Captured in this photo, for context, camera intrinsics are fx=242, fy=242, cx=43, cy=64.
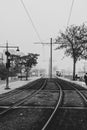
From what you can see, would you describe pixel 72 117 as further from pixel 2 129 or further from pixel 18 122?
pixel 2 129

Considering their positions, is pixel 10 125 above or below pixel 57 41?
below

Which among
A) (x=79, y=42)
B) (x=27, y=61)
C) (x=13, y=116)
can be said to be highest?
(x=79, y=42)

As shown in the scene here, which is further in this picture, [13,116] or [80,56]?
[80,56]

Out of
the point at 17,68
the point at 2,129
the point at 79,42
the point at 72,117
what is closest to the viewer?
the point at 2,129

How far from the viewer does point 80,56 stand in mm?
48500

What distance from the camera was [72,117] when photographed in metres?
Answer: 9.22

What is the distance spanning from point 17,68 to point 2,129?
2363 inches

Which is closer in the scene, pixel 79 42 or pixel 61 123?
pixel 61 123

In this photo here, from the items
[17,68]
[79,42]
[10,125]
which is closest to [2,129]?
[10,125]

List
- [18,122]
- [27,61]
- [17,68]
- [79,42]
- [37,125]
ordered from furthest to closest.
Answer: [17,68]
[27,61]
[79,42]
[18,122]
[37,125]

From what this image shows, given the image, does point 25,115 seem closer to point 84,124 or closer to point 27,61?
point 84,124

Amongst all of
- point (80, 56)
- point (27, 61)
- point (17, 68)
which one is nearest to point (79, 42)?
point (80, 56)

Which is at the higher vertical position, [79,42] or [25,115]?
[79,42]

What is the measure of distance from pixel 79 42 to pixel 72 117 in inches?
1569
